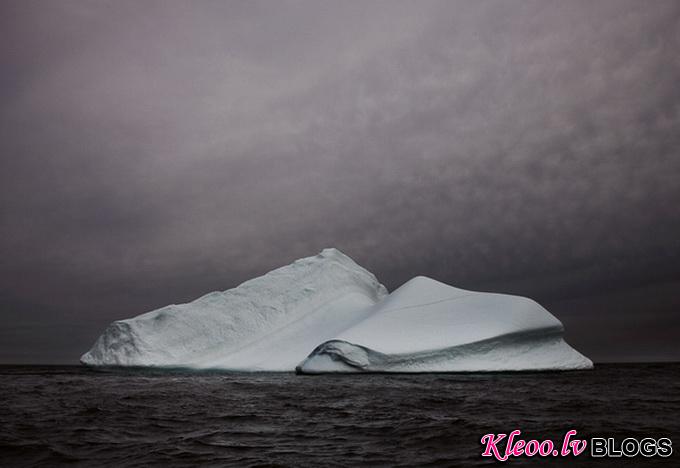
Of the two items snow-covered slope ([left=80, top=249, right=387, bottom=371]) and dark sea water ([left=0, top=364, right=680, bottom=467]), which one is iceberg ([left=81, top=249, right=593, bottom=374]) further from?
dark sea water ([left=0, top=364, right=680, bottom=467])

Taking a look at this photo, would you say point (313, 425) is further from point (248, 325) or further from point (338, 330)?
point (248, 325)

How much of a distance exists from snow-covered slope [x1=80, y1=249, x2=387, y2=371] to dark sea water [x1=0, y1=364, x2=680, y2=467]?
17222mm

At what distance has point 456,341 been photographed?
2342 centimetres

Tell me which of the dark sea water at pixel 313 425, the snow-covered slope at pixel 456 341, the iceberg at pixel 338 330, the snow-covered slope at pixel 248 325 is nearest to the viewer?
the dark sea water at pixel 313 425

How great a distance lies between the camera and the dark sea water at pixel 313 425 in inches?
244

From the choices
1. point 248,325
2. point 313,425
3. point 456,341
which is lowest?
point 313,425

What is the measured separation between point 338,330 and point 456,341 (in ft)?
31.0

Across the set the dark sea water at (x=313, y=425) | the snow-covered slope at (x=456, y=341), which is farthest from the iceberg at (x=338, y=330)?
the dark sea water at (x=313, y=425)

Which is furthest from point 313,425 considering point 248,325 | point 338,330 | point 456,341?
point 248,325

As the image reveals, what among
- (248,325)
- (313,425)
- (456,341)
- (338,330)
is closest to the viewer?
(313,425)

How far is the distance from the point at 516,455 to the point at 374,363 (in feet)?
57.8

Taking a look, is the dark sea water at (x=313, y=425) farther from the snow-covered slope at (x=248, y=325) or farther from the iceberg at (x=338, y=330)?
the snow-covered slope at (x=248, y=325)

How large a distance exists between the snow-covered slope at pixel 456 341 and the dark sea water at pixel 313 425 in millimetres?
9359

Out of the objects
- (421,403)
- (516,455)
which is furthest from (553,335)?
(516,455)
